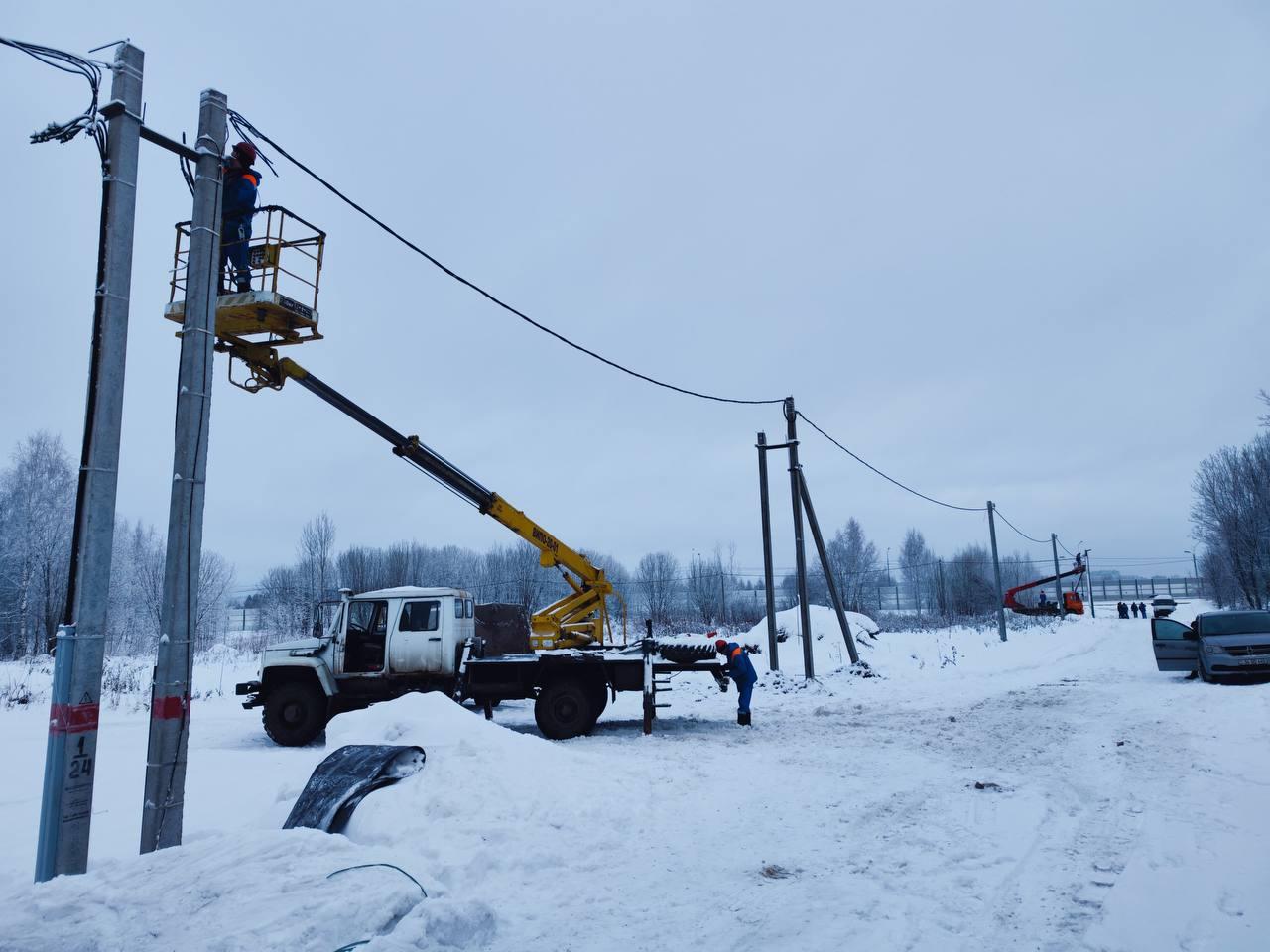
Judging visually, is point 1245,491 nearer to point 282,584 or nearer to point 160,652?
point 160,652

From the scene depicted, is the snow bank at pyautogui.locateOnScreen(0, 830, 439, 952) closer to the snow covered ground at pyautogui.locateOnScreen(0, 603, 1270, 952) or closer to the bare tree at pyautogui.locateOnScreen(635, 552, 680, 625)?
the snow covered ground at pyautogui.locateOnScreen(0, 603, 1270, 952)

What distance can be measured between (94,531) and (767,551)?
16.6 meters

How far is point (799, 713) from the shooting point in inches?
599

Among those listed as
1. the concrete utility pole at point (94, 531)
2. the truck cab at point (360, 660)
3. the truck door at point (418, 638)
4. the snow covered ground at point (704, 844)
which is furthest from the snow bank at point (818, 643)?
the concrete utility pole at point (94, 531)

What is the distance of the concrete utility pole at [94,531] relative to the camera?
504 centimetres

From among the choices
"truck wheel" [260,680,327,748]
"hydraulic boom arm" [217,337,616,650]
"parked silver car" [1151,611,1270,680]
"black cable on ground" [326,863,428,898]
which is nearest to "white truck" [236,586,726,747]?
"truck wheel" [260,680,327,748]

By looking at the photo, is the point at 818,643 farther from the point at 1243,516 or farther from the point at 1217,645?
the point at 1243,516

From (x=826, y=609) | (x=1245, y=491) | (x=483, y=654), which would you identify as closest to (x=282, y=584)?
(x=826, y=609)

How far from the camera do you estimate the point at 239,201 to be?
7.91 meters

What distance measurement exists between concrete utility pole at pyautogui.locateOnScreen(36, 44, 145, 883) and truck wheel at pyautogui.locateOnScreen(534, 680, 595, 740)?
8.43 metres

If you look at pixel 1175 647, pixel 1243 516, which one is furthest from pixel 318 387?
pixel 1243 516

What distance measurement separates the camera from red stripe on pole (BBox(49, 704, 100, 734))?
5.05 meters

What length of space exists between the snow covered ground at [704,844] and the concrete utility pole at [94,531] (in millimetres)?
428

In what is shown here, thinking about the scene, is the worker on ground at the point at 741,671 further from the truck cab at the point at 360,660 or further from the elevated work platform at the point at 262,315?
the elevated work platform at the point at 262,315
